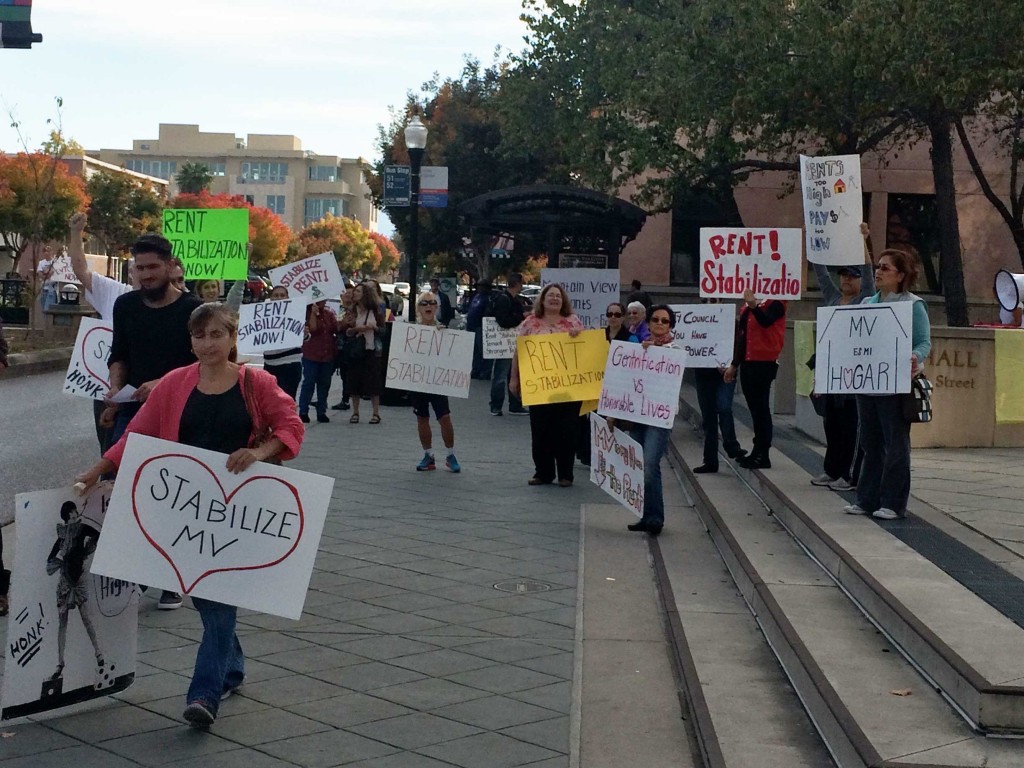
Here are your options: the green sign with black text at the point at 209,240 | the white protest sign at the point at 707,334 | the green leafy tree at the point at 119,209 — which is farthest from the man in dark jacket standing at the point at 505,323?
the green leafy tree at the point at 119,209

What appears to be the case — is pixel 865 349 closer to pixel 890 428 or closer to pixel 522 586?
pixel 890 428

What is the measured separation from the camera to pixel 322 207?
168m

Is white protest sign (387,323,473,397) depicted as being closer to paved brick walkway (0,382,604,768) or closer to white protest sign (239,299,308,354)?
white protest sign (239,299,308,354)

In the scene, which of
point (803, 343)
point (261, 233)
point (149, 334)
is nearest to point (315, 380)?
point (803, 343)

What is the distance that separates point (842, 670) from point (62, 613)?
9.94 feet

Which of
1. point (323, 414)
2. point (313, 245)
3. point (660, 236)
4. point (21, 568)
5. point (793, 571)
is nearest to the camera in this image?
point (21, 568)

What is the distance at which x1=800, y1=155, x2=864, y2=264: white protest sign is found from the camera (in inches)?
380

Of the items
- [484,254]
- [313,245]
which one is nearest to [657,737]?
[484,254]

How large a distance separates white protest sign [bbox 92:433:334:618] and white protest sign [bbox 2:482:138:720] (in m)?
0.17

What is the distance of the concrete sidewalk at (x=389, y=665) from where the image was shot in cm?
494

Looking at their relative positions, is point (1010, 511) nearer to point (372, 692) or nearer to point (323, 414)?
point (372, 692)

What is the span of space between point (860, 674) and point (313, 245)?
119 metres

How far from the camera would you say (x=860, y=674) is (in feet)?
18.0

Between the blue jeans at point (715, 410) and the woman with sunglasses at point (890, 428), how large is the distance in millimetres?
3046
